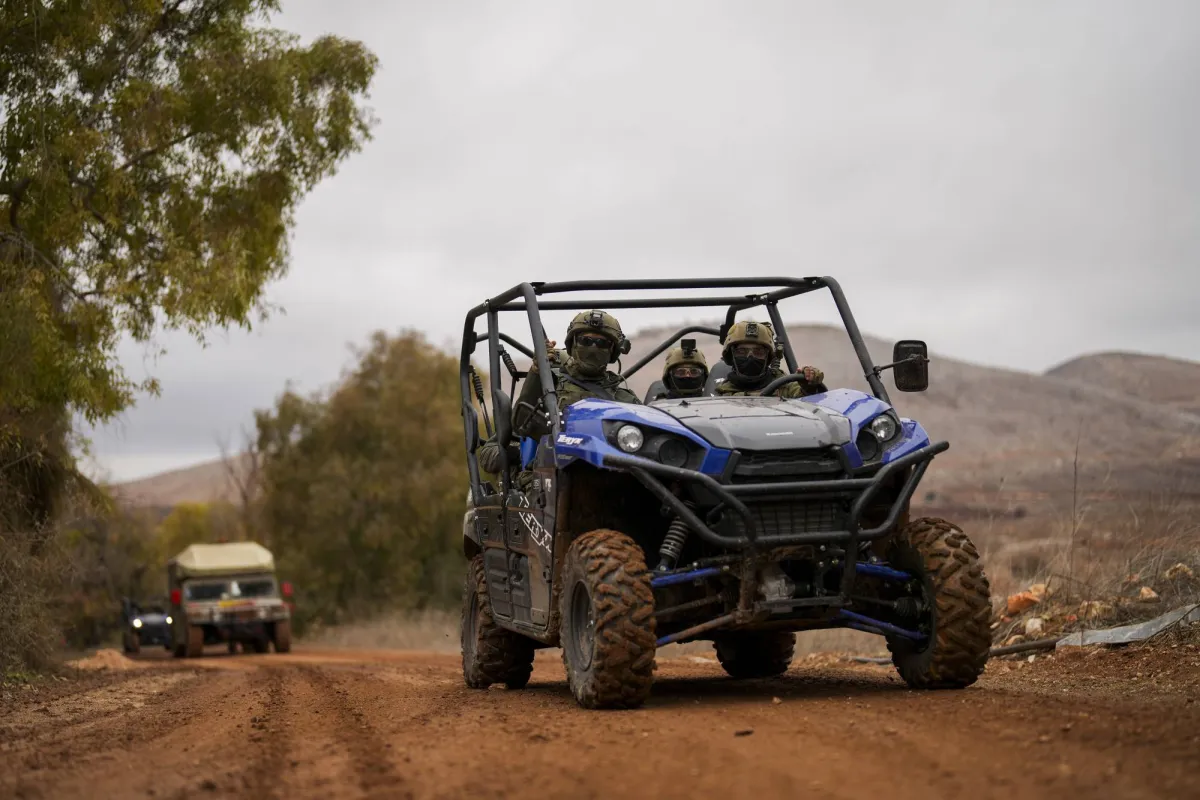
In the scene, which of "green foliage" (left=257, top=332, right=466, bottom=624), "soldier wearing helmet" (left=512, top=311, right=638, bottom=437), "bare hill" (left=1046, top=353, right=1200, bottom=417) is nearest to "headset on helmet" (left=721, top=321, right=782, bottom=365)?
"soldier wearing helmet" (left=512, top=311, right=638, bottom=437)

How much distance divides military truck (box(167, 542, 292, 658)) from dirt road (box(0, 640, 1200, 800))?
2193cm

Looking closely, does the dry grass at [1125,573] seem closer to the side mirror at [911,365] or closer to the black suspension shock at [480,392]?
the side mirror at [911,365]

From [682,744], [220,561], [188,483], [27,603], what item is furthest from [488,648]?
[188,483]

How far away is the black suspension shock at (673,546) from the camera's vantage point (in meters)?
7.88

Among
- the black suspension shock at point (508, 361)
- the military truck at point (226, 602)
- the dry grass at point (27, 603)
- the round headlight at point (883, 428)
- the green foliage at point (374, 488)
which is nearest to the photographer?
the round headlight at point (883, 428)

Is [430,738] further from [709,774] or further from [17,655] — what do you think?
[17,655]

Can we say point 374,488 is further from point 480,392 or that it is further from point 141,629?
point 480,392

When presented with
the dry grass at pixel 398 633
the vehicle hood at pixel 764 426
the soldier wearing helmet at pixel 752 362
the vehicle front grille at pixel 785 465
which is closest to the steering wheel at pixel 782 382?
the soldier wearing helmet at pixel 752 362

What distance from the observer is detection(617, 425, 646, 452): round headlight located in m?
7.79

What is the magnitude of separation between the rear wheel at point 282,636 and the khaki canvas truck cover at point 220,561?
1332 mm

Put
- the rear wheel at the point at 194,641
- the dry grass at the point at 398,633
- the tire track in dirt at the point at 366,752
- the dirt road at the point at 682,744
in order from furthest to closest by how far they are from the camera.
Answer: the dry grass at the point at 398,633
the rear wheel at the point at 194,641
the tire track in dirt at the point at 366,752
the dirt road at the point at 682,744

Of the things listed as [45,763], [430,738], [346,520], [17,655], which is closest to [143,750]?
[45,763]

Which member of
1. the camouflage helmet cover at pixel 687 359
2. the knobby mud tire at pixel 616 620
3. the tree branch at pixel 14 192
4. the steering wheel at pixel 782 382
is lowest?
the knobby mud tire at pixel 616 620

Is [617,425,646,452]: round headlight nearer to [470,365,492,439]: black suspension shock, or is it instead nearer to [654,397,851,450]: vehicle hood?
[654,397,851,450]: vehicle hood
